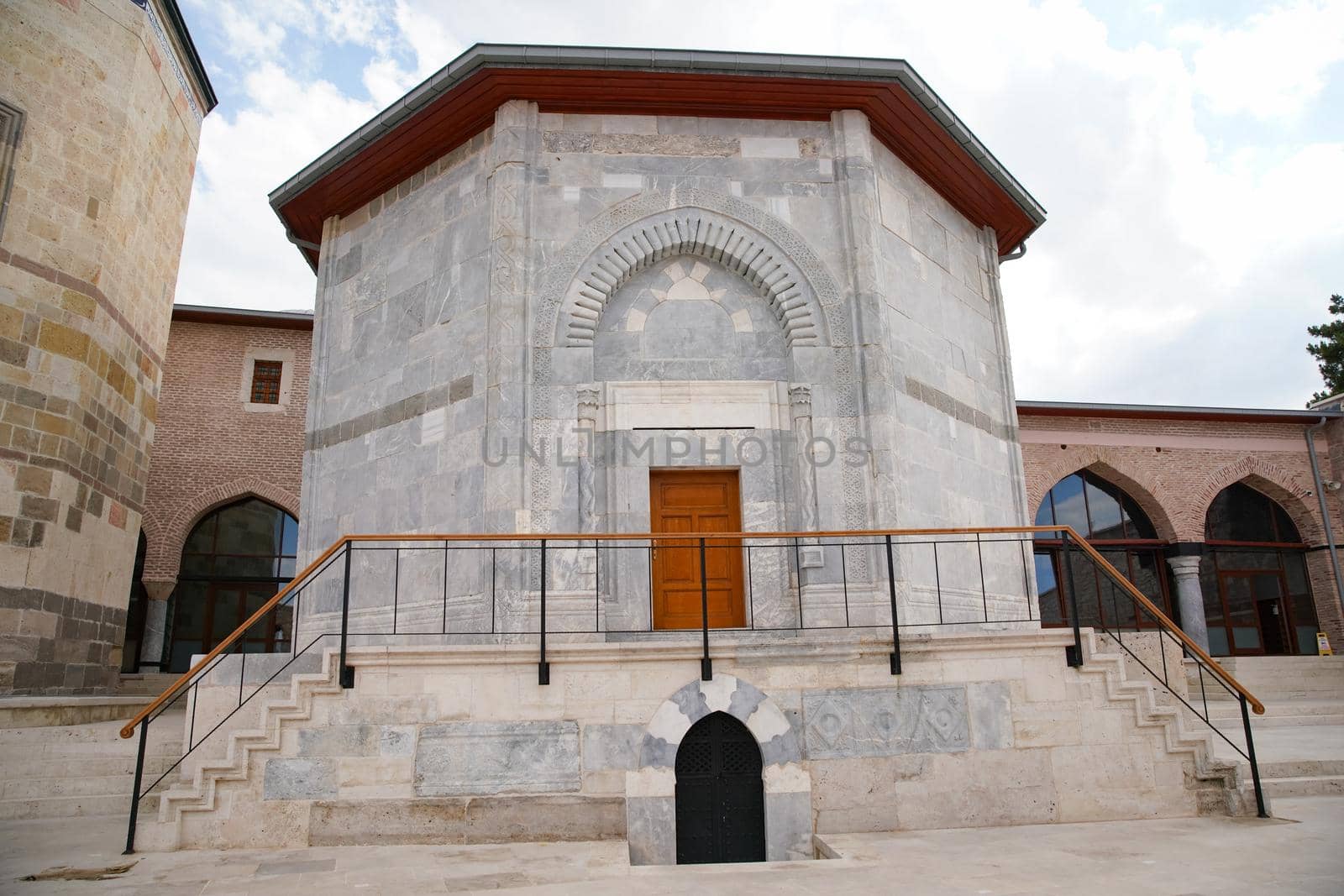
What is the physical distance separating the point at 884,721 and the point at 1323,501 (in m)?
15.8

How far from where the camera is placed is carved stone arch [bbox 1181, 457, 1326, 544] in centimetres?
1752

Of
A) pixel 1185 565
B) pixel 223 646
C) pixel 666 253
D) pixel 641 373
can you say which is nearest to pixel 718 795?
pixel 223 646

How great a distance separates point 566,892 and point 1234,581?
17607 mm

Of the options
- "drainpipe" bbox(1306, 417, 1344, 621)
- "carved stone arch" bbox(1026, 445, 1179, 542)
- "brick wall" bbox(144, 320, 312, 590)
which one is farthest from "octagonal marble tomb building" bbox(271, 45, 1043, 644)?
"drainpipe" bbox(1306, 417, 1344, 621)

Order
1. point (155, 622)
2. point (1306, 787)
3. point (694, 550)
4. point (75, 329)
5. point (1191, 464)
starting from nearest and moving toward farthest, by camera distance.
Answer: point (1306, 787)
point (694, 550)
point (75, 329)
point (155, 622)
point (1191, 464)

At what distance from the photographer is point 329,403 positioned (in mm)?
10883

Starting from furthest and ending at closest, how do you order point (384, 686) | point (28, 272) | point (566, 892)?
1. point (28, 272)
2. point (384, 686)
3. point (566, 892)

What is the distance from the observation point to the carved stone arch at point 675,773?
627 centimetres

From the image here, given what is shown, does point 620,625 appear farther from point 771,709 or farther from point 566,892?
point 566,892

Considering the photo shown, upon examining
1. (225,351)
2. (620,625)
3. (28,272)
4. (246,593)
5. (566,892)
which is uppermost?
(225,351)

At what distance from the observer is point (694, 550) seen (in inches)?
359

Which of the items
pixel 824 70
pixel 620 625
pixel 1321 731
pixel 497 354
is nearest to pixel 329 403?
pixel 497 354

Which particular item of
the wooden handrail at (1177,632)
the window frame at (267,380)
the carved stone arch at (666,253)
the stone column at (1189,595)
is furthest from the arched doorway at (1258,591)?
the window frame at (267,380)

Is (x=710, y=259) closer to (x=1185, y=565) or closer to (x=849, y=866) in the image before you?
(x=849, y=866)
